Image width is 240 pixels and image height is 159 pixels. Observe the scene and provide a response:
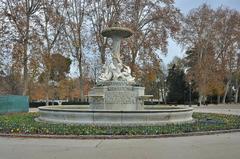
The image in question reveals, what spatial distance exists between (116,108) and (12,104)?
45.0ft

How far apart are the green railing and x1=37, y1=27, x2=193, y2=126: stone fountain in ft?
29.8

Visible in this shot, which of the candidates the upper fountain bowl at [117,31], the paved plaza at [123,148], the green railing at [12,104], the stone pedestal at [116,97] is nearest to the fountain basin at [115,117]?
the paved plaza at [123,148]

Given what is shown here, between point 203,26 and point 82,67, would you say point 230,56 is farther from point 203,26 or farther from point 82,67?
point 82,67

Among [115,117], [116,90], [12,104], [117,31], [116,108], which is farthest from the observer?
[12,104]

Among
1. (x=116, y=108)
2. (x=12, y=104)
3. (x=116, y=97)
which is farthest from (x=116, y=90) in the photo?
(x=12, y=104)

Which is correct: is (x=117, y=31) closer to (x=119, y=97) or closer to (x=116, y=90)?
(x=116, y=90)

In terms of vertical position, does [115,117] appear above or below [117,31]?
below

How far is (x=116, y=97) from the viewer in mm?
22969

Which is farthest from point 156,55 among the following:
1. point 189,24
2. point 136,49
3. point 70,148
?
point 70,148

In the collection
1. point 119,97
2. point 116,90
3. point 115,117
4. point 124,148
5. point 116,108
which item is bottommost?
point 124,148

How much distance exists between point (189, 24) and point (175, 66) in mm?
18177

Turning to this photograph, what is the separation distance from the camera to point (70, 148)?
1148 cm

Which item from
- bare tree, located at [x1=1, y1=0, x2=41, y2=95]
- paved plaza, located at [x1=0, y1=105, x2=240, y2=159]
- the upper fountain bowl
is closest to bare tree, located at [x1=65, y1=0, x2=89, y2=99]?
bare tree, located at [x1=1, y1=0, x2=41, y2=95]

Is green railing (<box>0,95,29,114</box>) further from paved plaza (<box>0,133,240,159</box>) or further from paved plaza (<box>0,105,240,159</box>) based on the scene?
paved plaza (<box>0,133,240,159</box>)
